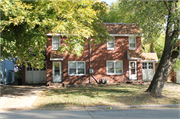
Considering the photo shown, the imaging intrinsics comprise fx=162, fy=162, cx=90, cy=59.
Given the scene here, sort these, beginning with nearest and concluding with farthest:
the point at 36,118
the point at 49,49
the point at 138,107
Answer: the point at 36,118, the point at 138,107, the point at 49,49

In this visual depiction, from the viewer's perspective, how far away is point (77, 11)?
1058cm

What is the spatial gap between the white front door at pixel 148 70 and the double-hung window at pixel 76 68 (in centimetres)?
732

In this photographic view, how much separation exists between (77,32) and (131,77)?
11043mm

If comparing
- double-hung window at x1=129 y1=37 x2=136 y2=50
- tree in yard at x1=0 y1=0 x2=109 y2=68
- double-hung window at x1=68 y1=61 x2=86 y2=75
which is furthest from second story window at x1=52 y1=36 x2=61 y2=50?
double-hung window at x1=129 y1=37 x2=136 y2=50

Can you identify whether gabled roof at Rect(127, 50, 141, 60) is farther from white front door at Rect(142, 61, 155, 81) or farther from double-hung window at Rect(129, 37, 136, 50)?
white front door at Rect(142, 61, 155, 81)

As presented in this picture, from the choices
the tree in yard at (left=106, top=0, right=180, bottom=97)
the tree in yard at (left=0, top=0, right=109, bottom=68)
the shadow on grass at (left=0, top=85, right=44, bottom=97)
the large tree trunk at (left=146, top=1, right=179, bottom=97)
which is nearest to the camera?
the tree in yard at (left=0, top=0, right=109, bottom=68)

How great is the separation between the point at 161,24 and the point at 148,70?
963cm

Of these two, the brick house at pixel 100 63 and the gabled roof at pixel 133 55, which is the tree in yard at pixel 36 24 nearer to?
the brick house at pixel 100 63

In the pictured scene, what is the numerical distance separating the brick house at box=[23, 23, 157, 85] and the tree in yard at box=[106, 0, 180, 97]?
6538 millimetres

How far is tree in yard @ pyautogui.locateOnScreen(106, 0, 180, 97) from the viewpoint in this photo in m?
9.86

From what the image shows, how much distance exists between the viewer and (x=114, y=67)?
61.3 ft

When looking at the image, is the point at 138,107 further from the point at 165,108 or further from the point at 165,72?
the point at 165,72

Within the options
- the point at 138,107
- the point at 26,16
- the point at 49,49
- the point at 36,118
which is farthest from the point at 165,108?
the point at 49,49

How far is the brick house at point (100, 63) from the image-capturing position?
17.9m
